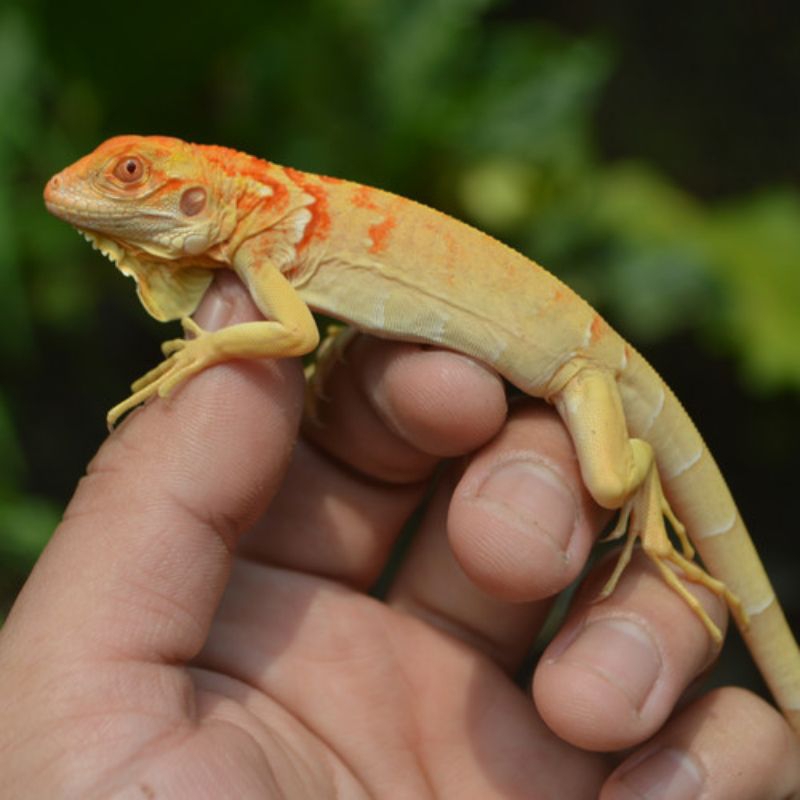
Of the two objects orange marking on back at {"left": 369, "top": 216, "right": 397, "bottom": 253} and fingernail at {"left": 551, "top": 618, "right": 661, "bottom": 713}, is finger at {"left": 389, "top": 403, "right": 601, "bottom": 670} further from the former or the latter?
orange marking on back at {"left": 369, "top": 216, "right": 397, "bottom": 253}

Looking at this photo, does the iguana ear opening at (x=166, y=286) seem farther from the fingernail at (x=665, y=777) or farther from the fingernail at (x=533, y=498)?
the fingernail at (x=665, y=777)

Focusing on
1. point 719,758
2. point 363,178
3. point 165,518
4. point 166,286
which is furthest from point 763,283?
point 165,518

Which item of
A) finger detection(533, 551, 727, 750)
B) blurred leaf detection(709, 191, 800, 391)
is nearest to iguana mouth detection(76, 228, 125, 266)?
finger detection(533, 551, 727, 750)

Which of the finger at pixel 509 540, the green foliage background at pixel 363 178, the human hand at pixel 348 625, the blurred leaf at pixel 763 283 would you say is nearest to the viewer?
the human hand at pixel 348 625

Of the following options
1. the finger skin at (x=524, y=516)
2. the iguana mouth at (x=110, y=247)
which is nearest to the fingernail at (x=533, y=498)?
the finger skin at (x=524, y=516)

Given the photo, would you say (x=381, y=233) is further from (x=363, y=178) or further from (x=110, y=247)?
(x=363, y=178)

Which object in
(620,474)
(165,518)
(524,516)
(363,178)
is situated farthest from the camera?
(363,178)
